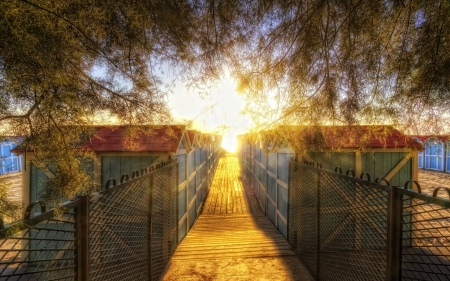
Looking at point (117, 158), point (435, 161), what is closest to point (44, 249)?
point (117, 158)

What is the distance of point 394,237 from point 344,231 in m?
1.38

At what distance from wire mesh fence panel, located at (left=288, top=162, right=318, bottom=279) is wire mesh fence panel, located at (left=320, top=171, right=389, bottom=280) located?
0.24 m

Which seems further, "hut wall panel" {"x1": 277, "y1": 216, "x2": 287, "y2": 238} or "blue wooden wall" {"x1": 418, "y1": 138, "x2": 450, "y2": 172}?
"blue wooden wall" {"x1": 418, "y1": 138, "x2": 450, "y2": 172}

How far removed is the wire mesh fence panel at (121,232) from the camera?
6.16 feet

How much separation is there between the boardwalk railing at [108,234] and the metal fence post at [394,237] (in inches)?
88.1

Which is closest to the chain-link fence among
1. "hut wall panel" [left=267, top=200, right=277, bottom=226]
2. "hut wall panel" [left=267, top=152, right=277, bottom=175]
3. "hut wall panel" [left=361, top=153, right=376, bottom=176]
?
"hut wall panel" [left=267, top=200, right=277, bottom=226]

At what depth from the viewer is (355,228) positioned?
2707 millimetres

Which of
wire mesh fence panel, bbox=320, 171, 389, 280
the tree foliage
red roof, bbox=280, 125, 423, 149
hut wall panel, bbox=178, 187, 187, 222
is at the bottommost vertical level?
hut wall panel, bbox=178, 187, 187, 222

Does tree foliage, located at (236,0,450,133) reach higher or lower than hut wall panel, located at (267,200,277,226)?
higher

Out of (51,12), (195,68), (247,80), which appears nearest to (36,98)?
(51,12)

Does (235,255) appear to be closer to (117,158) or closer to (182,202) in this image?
(182,202)

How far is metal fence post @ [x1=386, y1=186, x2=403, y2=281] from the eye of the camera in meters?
1.82

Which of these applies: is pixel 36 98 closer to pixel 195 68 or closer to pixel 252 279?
pixel 195 68

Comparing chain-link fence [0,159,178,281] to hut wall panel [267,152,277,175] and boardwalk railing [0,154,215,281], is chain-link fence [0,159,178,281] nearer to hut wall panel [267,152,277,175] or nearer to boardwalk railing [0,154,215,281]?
boardwalk railing [0,154,215,281]
